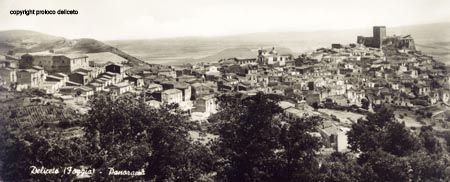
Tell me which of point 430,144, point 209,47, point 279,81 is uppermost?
point 209,47

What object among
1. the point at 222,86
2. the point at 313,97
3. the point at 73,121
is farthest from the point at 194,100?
the point at 73,121

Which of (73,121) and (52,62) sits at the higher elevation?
(52,62)

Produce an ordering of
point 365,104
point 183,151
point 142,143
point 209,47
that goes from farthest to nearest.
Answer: point 209,47
point 365,104
point 183,151
point 142,143

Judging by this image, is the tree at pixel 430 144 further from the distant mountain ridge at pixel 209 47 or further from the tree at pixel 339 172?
the distant mountain ridge at pixel 209 47

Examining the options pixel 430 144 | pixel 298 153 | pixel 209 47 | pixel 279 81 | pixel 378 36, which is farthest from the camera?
pixel 378 36

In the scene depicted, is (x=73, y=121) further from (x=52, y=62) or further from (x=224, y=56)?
(x=224, y=56)

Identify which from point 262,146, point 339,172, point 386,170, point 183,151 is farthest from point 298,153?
point 183,151

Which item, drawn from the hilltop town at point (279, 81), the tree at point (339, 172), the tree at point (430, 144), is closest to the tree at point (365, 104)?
the hilltop town at point (279, 81)

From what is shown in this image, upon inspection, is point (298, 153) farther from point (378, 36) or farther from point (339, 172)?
point (378, 36)
